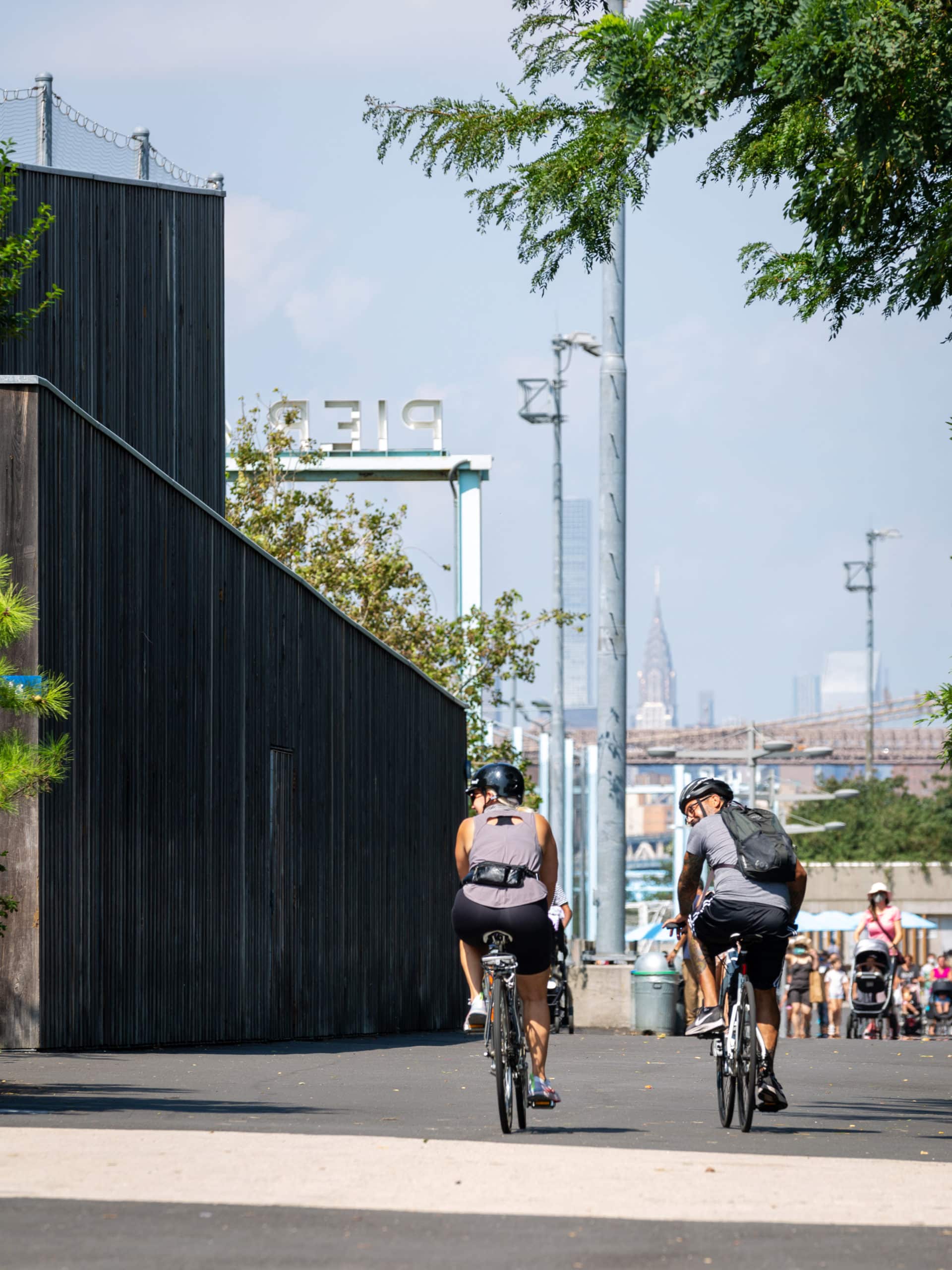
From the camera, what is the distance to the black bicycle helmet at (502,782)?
8.69 meters

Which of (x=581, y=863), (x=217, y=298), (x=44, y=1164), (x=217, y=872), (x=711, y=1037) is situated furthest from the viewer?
(x=581, y=863)

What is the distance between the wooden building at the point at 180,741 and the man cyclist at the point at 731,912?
4.54 metres

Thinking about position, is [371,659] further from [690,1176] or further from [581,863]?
[581,863]

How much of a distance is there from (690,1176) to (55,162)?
12657 mm

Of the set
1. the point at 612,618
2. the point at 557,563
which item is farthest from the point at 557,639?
the point at 612,618

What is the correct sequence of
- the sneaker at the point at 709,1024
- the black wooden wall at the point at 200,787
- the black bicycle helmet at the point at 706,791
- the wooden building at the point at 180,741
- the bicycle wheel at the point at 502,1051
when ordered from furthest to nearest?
the black wooden wall at the point at 200,787 < the wooden building at the point at 180,741 < the black bicycle helmet at the point at 706,791 < the sneaker at the point at 709,1024 < the bicycle wheel at the point at 502,1051

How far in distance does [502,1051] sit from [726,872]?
5.05ft

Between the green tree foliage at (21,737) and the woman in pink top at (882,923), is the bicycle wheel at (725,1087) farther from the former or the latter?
the woman in pink top at (882,923)

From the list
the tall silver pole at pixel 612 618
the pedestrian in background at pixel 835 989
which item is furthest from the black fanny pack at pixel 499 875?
Answer: the pedestrian in background at pixel 835 989

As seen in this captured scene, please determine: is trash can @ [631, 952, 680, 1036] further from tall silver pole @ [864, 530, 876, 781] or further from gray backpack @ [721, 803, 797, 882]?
tall silver pole @ [864, 530, 876, 781]

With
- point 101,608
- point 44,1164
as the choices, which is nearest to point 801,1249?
point 44,1164

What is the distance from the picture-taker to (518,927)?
332 inches

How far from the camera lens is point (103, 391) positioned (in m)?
17.3

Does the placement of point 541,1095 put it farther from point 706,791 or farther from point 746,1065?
point 706,791
